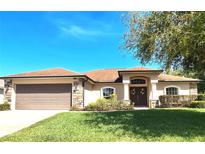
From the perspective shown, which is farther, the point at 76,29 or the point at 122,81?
the point at 122,81

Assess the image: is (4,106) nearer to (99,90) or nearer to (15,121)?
→ (99,90)

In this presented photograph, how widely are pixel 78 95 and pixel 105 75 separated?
21.0 feet

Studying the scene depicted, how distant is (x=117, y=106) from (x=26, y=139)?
13.8m

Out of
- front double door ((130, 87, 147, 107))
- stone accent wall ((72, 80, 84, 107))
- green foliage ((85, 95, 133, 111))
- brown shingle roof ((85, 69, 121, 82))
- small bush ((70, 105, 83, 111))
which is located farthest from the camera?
front double door ((130, 87, 147, 107))

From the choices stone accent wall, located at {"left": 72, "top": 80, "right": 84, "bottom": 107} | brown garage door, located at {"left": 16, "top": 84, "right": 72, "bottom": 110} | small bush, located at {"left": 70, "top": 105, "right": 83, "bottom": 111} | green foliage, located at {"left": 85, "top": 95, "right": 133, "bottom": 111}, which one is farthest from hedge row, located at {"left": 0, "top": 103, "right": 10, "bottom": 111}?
green foliage, located at {"left": 85, "top": 95, "right": 133, "bottom": 111}

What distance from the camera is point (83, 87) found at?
21062mm

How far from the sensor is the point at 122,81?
23.7m

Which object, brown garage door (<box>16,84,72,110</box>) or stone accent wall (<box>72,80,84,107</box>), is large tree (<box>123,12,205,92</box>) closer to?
stone accent wall (<box>72,80,84,107</box>)

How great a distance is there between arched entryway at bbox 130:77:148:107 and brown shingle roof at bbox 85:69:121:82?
5.39 ft

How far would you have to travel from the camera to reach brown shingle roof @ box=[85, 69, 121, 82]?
82.3ft

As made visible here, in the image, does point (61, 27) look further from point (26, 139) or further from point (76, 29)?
point (26, 139)
